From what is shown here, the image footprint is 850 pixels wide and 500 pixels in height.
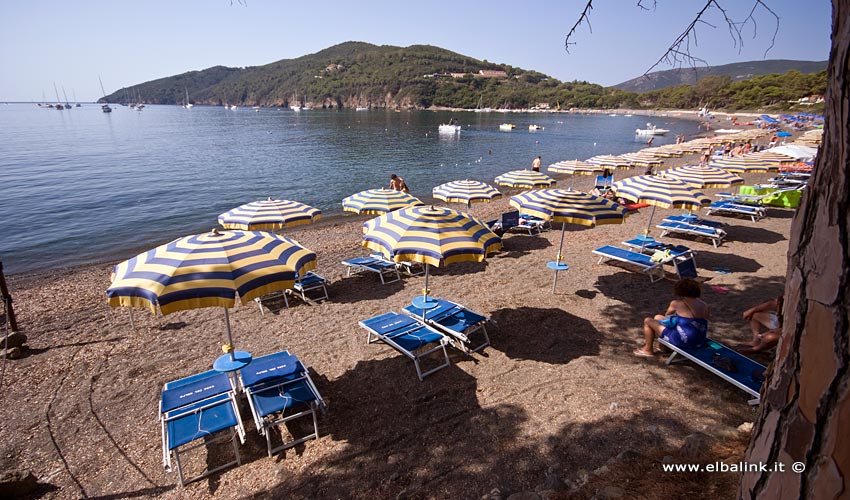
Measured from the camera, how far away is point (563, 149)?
53.6 m

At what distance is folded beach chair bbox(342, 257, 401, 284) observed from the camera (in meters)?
10.0

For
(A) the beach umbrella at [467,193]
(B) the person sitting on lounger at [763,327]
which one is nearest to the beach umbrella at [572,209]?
(A) the beach umbrella at [467,193]

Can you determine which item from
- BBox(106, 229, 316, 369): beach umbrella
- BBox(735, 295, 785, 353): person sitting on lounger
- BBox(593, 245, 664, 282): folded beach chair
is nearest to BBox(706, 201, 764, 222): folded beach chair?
BBox(593, 245, 664, 282): folded beach chair

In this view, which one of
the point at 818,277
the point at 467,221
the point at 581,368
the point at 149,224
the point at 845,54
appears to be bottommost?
the point at 149,224

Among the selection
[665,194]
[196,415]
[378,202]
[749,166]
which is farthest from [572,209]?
[749,166]

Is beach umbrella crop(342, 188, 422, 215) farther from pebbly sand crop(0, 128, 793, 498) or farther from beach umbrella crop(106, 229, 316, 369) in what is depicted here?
beach umbrella crop(106, 229, 316, 369)

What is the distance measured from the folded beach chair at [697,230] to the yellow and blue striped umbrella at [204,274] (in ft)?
37.9

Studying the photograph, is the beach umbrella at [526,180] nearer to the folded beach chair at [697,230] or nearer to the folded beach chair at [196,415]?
the folded beach chair at [697,230]

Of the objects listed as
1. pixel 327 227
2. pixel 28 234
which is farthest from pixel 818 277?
pixel 28 234

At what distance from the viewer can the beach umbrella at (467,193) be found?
10766mm

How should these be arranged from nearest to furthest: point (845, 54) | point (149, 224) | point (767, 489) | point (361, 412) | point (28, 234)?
point (845, 54), point (767, 489), point (361, 412), point (28, 234), point (149, 224)

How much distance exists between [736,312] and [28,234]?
84.2 ft

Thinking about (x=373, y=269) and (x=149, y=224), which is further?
(x=149, y=224)

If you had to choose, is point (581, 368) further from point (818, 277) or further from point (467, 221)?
point (818, 277)
